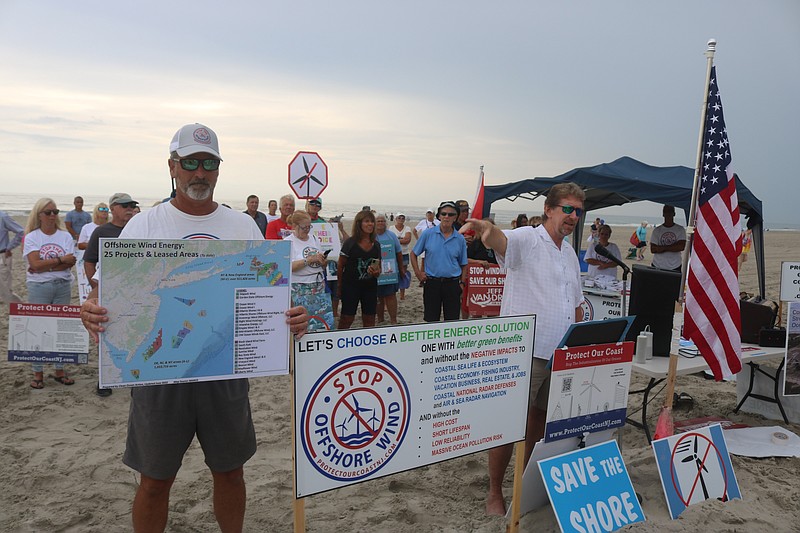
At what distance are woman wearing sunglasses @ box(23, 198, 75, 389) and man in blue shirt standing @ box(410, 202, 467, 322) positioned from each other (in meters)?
4.25

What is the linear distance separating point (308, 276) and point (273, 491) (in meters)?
3.10

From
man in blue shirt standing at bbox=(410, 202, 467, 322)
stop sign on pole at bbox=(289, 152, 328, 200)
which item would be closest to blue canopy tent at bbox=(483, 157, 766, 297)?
man in blue shirt standing at bbox=(410, 202, 467, 322)

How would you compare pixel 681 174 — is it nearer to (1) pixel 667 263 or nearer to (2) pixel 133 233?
(1) pixel 667 263

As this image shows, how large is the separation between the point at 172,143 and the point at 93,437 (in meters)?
3.16

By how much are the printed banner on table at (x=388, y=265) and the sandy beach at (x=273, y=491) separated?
3.61 metres

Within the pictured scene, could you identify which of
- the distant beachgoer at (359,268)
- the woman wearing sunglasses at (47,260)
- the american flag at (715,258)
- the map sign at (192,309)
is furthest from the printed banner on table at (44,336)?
the american flag at (715,258)

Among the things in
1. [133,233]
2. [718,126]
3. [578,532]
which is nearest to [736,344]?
[718,126]

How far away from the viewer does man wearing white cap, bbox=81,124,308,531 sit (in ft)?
7.66

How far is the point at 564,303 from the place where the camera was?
329 centimetres

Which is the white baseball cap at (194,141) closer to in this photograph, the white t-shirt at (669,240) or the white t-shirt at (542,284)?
the white t-shirt at (542,284)

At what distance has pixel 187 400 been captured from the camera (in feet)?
7.84

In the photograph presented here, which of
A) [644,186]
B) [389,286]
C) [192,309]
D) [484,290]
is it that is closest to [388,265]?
[389,286]

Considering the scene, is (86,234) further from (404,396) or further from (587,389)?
(587,389)

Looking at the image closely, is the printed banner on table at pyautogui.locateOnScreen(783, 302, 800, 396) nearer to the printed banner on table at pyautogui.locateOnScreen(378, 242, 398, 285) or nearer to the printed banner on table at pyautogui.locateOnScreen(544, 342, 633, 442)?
the printed banner on table at pyautogui.locateOnScreen(544, 342, 633, 442)
